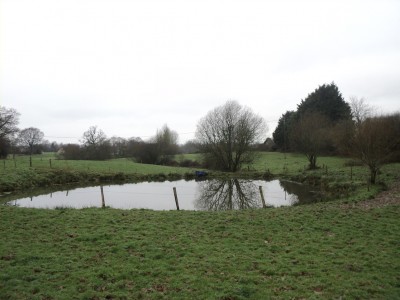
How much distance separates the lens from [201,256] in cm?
894

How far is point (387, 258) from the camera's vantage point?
8500 mm

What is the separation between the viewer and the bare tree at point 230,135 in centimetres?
4866

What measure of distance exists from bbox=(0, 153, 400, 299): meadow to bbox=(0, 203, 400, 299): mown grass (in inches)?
1.1

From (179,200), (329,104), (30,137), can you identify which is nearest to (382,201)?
(179,200)

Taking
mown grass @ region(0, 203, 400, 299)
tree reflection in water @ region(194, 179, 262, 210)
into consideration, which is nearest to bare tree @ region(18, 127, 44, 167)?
tree reflection in water @ region(194, 179, 262, 210)

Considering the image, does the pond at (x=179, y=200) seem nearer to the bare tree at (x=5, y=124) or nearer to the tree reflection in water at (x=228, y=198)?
the tree reflection in water at (x=228, y=198)

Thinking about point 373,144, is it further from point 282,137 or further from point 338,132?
point 282,137

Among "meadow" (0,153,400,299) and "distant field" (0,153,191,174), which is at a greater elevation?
"distant field" (0,153,191,174)

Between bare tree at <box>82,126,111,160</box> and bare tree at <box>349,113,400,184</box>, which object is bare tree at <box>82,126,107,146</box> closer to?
bare tree at <box>82,126,111,160</box>

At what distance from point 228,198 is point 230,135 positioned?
23.1m

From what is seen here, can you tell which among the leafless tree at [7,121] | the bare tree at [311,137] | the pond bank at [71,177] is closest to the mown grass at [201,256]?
the pond bank at [71,177]

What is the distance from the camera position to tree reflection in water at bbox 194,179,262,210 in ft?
74.4

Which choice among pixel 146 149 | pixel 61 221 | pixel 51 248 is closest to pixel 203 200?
pixel 61 221

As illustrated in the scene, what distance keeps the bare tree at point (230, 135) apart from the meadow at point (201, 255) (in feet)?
111
